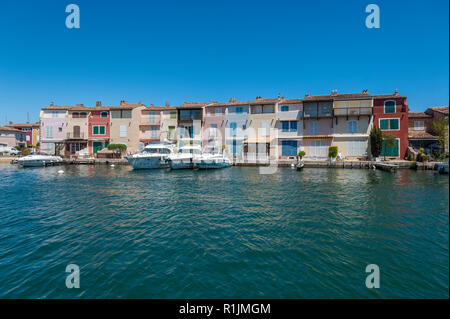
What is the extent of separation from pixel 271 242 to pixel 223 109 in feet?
120

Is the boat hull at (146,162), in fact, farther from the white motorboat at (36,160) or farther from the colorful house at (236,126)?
the white motorboat at (36,160)

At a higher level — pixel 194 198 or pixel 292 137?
pixel 292 137

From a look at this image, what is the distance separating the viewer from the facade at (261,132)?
3819 cm

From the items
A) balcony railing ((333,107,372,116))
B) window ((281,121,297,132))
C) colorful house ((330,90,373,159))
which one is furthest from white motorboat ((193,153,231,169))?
balcony railing ((333,107,372,116))

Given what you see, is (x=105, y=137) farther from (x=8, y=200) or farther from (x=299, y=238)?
Result: (x=299, y=238)

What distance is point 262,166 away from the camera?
33.9 m

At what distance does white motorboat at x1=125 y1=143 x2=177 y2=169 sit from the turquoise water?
16597 mm

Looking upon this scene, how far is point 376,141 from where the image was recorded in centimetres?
3253

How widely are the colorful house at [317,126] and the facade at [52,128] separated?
153 feet

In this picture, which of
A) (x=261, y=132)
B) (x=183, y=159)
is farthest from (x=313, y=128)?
(x=183, y=159)

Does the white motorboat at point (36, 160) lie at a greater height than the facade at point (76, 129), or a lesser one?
lesser

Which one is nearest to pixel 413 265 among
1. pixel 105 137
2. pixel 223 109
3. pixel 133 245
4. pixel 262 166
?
pixel 133 245

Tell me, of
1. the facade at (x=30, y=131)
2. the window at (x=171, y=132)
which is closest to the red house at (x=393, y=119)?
the window at (x=171, y=132)
